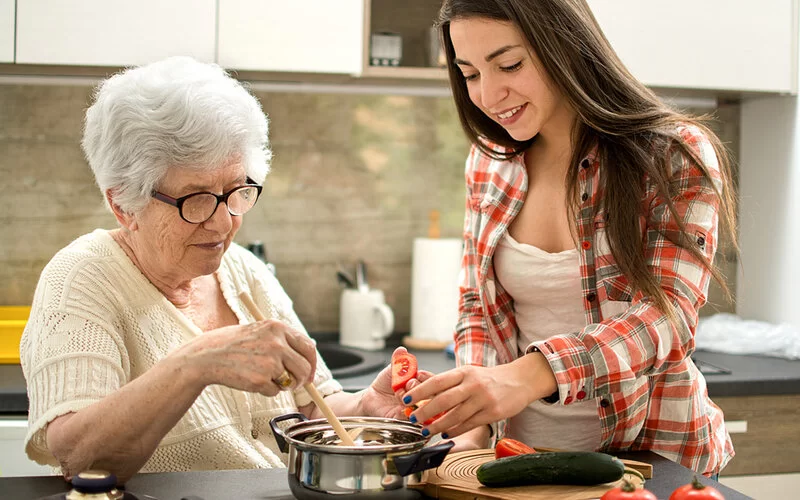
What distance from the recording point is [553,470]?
1.26 m

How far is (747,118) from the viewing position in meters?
3.11

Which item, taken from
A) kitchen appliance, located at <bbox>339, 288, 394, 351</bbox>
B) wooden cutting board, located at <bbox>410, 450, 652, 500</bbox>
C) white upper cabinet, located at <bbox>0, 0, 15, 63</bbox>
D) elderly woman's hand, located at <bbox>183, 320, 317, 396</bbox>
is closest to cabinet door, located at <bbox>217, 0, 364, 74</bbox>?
white upper cabinet, located at <bbox>0, 0, 15, 63</bbox>

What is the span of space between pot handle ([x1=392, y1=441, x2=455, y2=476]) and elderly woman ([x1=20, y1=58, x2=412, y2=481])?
191 millimetres

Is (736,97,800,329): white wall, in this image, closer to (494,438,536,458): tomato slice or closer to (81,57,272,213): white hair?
(494,438,536,458): tomato slice

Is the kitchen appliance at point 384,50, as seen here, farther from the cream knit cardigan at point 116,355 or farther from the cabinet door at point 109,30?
the cream knit cardigan at point 116,355

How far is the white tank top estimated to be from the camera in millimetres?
1657

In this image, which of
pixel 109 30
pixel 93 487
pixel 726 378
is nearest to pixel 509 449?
pixel 93 487

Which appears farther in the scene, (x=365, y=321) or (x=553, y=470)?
(x=365, y=321)

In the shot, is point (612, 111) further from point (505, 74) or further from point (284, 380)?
point (284, 380)

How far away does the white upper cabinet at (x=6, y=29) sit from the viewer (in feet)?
7.85

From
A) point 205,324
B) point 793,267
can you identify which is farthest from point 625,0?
point 205,324

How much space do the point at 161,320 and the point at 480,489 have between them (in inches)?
25.5

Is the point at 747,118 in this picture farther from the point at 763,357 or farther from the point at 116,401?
the point at 116,401

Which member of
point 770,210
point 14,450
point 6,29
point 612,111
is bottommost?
point 14,450
